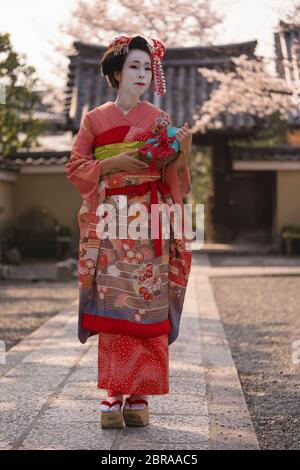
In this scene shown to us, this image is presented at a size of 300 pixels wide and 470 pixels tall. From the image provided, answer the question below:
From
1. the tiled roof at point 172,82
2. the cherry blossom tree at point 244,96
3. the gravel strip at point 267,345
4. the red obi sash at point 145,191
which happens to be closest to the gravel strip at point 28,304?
the gravel strip at point 267,345

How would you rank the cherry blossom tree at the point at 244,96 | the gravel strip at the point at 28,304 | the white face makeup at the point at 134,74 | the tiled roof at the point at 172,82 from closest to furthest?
the white face makeup at the point at 134,74 < the gravel strip at the point at 28,304 < the cherry blossom tree at the point at 244,96 < the tiled roof at the point at 172,82

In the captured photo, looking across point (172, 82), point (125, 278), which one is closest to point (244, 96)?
point (172, 82)

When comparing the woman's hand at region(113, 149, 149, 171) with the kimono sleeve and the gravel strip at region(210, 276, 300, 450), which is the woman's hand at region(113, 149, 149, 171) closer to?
the kimono sleeve

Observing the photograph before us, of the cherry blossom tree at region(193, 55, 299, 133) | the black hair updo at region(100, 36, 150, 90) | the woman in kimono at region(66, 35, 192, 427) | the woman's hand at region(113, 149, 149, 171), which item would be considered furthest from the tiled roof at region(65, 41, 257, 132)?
the woman's hand at region(113, 149, 149, 171)

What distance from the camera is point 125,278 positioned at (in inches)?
165

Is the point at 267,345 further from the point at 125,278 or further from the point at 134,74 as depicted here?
the point at 134,74

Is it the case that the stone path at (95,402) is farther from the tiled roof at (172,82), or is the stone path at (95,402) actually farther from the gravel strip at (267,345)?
the tiled roof at (172,82)

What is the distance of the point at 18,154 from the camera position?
18.5m

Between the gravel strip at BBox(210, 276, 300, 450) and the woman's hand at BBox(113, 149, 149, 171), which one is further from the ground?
the woman's hand at BBox(113, 149, 149, 171)

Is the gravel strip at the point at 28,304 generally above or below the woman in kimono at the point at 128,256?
below

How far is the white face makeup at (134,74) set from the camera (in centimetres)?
430

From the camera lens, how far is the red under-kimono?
164 inches

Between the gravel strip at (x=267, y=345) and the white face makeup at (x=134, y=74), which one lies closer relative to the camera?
the white face makeup at (x=134, y=74)

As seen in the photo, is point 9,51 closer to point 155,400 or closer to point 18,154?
point 18,154
